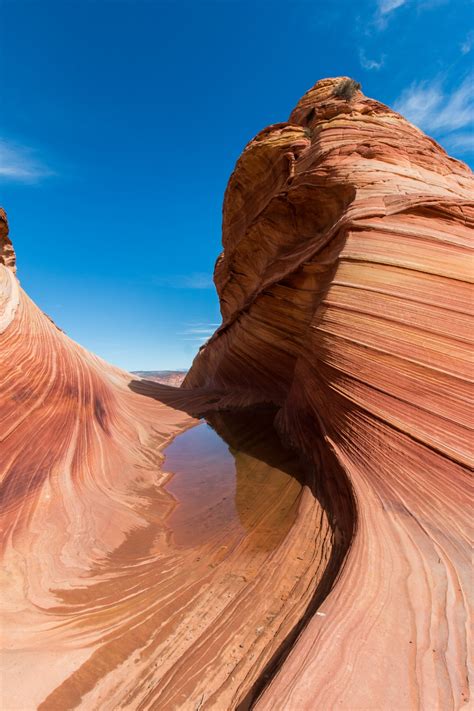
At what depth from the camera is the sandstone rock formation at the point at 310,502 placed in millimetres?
1512

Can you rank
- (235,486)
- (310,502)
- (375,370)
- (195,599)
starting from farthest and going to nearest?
(235,486)
(375,370)
(310,502)
(195,599)

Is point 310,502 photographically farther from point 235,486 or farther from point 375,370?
point 375,370

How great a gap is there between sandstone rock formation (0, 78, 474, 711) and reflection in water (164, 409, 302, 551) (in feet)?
0.21

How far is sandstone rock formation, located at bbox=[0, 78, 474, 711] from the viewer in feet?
4.96

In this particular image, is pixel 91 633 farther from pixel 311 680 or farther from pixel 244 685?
pixel 311 680

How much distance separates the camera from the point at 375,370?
352 cm

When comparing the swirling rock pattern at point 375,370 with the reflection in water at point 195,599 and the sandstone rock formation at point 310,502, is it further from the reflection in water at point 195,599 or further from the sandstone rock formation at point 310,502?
the reflection in water at point 195,599

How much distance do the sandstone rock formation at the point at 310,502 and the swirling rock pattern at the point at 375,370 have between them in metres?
0.02

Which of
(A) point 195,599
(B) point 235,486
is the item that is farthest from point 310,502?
(A) point 195,599

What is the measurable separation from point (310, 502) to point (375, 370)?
160 centimetres

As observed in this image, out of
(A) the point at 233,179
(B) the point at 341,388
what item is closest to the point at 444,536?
(B) the point at 341,388

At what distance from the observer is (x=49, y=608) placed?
6.82ft

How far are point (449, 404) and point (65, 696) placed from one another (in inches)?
133

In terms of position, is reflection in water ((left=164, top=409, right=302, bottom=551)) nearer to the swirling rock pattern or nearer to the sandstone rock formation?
the sandstone rock formation
